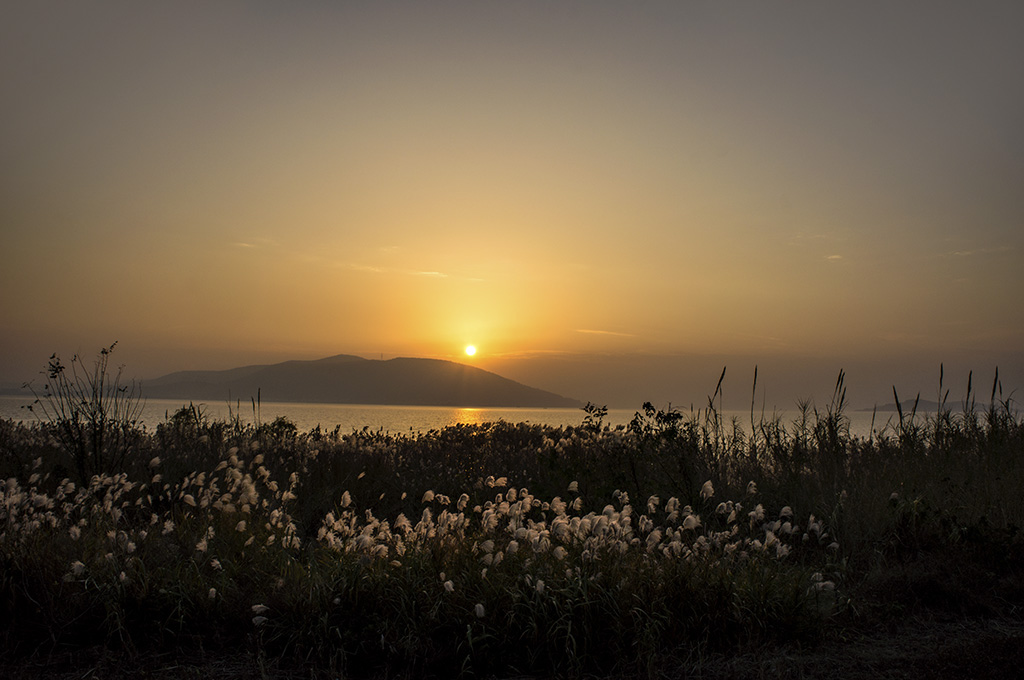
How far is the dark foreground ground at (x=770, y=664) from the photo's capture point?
4.39 meters

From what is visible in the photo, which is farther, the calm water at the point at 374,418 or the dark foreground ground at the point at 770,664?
the calm water at the point at 374,418

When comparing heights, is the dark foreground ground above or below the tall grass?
below

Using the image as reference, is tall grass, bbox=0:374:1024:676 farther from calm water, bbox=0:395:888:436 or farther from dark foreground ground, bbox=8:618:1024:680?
calm water, bbox=0:395:888:436

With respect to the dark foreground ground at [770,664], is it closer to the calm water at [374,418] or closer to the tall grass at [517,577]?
the tall grass at [517,577]

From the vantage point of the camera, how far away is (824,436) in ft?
36.7

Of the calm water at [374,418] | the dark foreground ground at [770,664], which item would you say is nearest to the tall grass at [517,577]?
the dark foreground ground at [770,664]

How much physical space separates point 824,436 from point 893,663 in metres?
7.06

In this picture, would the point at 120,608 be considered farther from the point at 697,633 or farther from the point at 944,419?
the point at 944,419

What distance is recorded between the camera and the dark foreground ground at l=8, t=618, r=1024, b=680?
4.39m

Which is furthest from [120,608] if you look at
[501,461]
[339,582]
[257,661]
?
[501,461]

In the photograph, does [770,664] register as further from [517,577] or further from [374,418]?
[374,418]

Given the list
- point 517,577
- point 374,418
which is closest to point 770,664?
point 517,577

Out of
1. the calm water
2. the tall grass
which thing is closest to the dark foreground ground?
the tall grass

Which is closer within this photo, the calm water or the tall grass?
the tall grass
